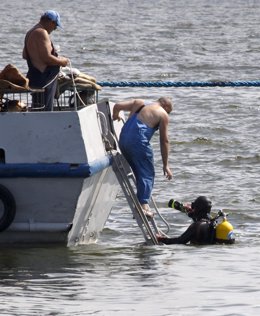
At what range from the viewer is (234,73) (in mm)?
31719

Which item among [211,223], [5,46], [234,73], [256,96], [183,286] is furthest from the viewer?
[5,46]

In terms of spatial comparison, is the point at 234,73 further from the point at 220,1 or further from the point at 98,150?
the point at 220,1

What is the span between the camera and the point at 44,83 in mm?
12883

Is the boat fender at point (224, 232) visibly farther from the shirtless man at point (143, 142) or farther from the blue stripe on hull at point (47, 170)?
the blue stripe on hull at point (47, 170)

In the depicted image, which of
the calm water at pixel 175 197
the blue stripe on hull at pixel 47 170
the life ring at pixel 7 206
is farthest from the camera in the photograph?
the life ring at pixel 7 206

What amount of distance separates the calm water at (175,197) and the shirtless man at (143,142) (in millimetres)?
656

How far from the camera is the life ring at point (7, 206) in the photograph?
1246cm

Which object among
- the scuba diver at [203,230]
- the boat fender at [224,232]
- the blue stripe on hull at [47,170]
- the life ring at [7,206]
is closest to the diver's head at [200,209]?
the scuba diver at [203,230]

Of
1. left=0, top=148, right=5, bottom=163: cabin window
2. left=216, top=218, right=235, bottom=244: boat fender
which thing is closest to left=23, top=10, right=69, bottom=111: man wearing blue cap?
left=0, top=148, right=5, bottom=163: cabin window

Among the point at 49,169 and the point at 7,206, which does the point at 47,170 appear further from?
the point at 7,206

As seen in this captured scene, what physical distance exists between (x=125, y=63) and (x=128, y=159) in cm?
2051

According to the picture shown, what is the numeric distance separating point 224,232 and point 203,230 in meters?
0.20

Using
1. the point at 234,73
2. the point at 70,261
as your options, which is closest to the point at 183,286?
the point at 70,261

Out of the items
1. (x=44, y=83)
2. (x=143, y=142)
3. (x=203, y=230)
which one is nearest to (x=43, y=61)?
(x=44, y=83)
